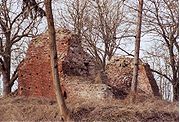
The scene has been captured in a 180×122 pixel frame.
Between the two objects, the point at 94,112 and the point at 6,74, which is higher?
the point at 6,74

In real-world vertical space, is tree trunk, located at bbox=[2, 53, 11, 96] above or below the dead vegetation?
above

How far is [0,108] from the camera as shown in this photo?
698 inches

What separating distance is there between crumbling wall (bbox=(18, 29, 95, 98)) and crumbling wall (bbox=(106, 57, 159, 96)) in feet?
7.88

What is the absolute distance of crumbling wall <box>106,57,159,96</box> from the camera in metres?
24.5

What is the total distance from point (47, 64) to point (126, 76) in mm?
5278

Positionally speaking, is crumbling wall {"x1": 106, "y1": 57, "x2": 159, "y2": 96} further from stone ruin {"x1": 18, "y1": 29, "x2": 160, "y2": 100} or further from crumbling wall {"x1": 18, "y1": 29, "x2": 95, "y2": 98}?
crumbling wall {"x1": 18, "y1": 29, "x2": 95, "y2": 98}

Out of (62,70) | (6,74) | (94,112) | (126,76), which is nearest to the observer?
(94,112)

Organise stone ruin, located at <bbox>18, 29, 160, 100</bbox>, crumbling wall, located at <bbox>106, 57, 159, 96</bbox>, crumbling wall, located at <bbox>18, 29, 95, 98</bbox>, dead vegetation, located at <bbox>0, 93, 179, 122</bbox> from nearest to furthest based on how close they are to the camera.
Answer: dead vegetation, located at <bbox>0, 93, 179, 122</bbox>
stone ruin, located at <bbox>18, 29, 160, 100</bbox>
crumbling wall, located at <bbox>18, 29, 95, 98</bbox>
crumbling wall, located at <bbox>106, 57, 159, 96</bbox>

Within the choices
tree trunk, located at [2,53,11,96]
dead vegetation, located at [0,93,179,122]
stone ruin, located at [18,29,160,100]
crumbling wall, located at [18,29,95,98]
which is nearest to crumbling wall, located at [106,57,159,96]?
stone ruin, located at [18,29,160,100]

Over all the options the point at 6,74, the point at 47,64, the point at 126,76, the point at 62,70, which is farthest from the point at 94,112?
the point at 6,74

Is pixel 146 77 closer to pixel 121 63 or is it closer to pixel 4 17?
pixel 121 63

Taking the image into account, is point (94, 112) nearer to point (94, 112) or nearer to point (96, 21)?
point (94, 112)

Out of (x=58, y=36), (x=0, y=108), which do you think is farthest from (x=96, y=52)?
(x=0, y=108)

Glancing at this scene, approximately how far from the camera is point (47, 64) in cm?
2189
